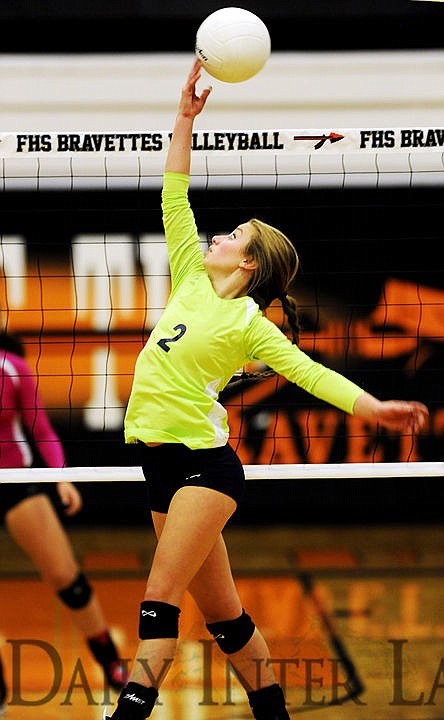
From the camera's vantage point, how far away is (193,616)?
4.91 metres

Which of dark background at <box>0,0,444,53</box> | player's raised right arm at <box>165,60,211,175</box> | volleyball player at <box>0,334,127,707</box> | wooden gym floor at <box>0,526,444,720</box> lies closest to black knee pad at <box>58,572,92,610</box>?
volleyball player at <box>0,334,127,707</box>

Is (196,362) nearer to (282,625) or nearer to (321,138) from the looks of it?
(321,138)

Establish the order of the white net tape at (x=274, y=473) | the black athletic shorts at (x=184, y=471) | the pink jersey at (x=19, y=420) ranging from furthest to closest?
the pink jersey at (x=19, y=420) → the white net tape at (x=274, y=473) → the black athletic shorts at (x=184, y=471)

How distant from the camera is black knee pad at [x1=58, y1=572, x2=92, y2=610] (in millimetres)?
3951

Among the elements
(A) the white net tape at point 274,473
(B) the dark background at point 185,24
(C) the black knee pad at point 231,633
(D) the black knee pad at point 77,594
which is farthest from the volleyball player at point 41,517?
(B) the dark background at point 185,24

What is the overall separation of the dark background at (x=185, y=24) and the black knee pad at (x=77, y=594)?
3.46 m

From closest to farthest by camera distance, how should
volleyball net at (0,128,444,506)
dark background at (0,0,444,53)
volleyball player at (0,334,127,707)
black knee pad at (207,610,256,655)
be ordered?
black knee pad at (207,610,256,655) < volleyball player at (0,334,127,707) < dark background at (0,0,444,53) < volleyball net at (0,128,444,506)

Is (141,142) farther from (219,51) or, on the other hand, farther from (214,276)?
(214,276)

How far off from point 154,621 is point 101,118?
393cm

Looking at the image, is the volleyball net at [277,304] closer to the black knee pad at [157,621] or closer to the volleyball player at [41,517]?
the volleyball player at [41,517]

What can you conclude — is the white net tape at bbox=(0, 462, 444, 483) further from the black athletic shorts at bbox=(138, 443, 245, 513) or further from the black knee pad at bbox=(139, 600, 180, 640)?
the black knee pad at bbox=(139, 600, 180, 640)

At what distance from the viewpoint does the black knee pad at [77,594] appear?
3951mm

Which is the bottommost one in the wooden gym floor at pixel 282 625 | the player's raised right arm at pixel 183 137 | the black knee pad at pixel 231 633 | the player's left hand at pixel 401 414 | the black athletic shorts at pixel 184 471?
the wooden gym floor at pixel 282 625

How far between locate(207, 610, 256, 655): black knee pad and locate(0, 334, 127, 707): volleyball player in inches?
38.3
